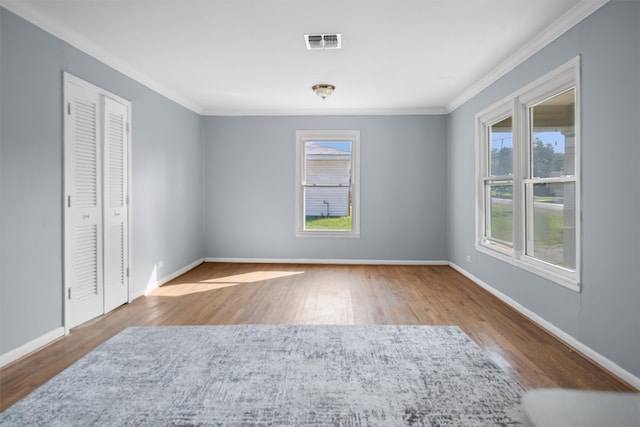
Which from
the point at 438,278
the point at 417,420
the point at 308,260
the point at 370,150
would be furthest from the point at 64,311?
the point at 370,150

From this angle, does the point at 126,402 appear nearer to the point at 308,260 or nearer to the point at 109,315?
the point at 109,315

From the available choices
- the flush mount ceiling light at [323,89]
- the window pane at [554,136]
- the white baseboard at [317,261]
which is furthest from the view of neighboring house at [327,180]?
the window pane at [554,136]

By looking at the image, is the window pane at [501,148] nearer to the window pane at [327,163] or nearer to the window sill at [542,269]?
the window sill at [542,269]

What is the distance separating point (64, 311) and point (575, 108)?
14.6 ft

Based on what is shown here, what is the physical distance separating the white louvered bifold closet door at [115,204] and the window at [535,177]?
409 centimetres

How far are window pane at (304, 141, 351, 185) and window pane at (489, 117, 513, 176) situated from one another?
7.99 ft

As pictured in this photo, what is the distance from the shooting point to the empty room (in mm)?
2385

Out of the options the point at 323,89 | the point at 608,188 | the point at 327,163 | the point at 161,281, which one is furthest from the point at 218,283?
the point at 608,188

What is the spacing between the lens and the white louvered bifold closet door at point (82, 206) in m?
3.41

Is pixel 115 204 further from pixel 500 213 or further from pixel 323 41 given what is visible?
pixel 500 213

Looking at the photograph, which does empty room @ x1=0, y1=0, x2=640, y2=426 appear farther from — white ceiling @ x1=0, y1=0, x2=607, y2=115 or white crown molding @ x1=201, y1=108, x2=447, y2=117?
white crown molding @ x1=201, y1=108, x2=447, y2=117

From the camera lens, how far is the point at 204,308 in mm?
4184

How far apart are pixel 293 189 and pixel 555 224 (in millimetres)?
4095

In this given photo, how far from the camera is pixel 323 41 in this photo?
360 centimetres
